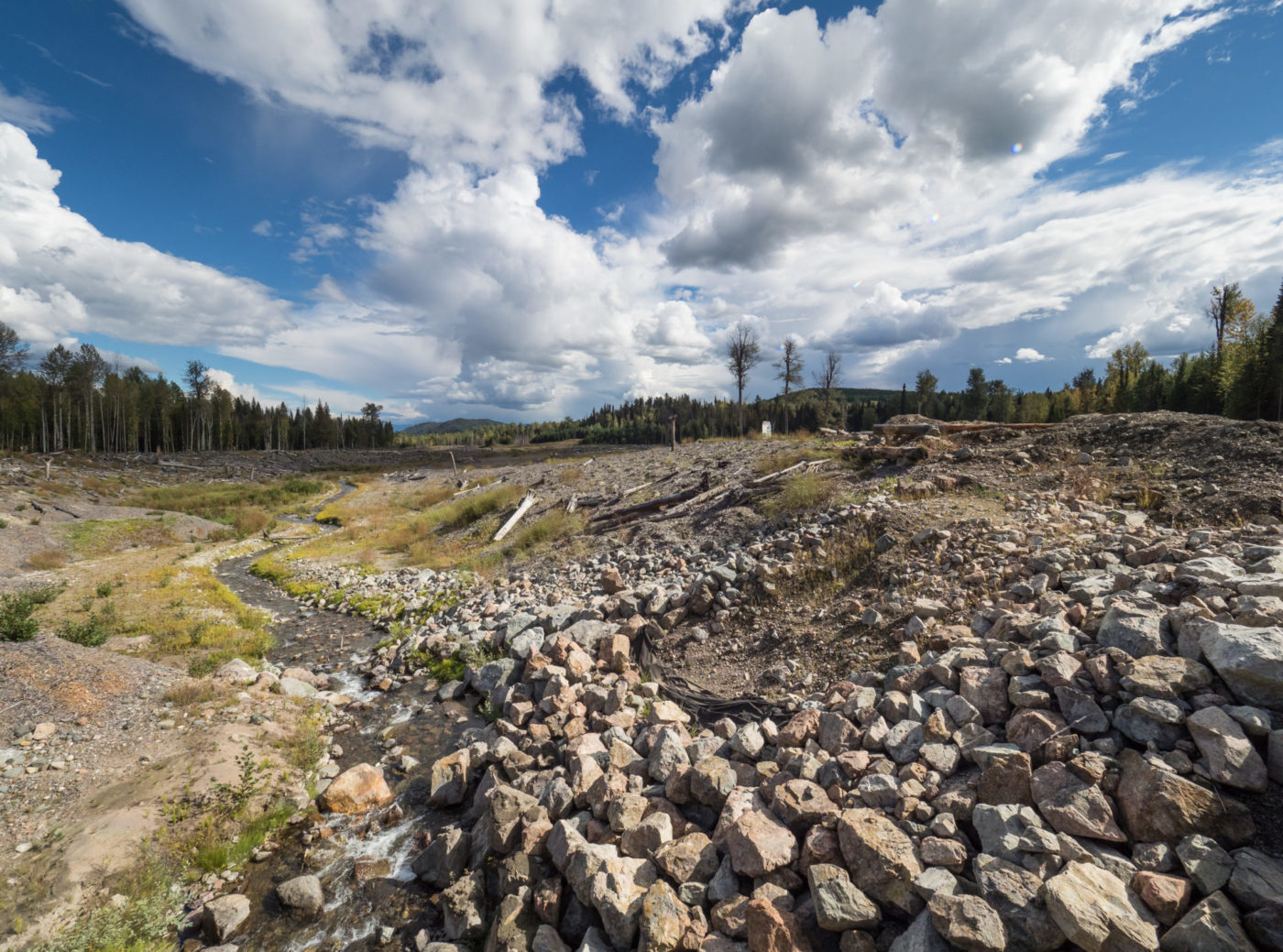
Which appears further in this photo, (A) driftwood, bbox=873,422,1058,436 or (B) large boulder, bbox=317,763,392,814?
(A) driftwood, bbox=873,422,1058,436

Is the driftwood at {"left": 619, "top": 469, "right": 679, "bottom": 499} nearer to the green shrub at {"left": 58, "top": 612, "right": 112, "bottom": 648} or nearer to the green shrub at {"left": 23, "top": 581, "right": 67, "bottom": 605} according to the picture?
the green shrub at {"left": 58, "top": 612, "right": 112, "bottom": 648}

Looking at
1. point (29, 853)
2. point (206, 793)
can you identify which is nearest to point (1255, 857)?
point (206, 793)

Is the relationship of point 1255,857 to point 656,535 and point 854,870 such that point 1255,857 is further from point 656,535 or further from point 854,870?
point 656,535

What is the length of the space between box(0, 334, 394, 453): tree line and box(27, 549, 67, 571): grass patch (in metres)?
47.4

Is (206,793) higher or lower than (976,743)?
lower

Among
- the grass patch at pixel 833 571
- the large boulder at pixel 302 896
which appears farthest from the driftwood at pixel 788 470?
the large boulder at pixel 302 896

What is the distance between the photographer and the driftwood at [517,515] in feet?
63.9

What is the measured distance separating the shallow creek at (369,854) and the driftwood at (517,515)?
10112 mm

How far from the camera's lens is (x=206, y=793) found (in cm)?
599

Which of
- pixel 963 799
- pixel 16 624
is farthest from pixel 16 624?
pixel 963 799

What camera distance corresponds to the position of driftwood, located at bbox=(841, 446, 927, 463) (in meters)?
12.6

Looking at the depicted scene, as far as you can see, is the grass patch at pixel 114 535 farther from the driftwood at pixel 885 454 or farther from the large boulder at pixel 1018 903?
the large boulder at pixel 1018 903

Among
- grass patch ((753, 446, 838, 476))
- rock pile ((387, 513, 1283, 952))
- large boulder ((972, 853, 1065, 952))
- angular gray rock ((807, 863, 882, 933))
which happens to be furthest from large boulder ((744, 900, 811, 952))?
grass patch ((753, 446, 838, 476))

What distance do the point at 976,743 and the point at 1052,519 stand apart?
17.0ft
